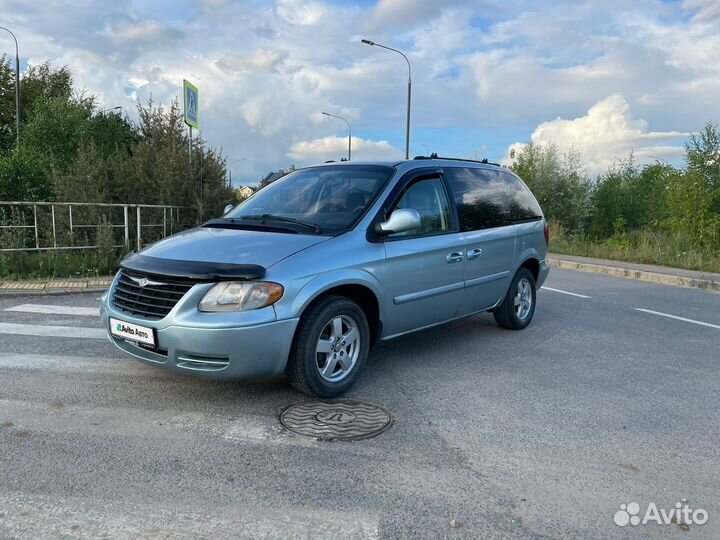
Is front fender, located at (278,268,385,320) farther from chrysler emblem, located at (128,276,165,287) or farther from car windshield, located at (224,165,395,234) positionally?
chrysler emblem, located at (128,276,165,287)

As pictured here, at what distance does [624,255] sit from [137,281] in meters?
15.3

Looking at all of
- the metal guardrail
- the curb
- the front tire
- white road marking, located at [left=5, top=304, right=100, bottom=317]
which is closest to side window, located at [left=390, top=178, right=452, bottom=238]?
the front tire

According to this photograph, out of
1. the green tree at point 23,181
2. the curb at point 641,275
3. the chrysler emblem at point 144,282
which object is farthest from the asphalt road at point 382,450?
the green tree at point 23,181

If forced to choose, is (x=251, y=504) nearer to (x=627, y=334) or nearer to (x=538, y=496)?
(x=538, y=496)

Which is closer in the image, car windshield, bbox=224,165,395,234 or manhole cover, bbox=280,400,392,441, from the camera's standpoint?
manhole cover, bbox=280,400,392,441

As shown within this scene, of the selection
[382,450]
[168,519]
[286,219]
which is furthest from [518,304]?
[168,519]

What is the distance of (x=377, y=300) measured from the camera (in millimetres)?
4699

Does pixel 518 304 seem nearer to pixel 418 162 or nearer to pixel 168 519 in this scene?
pixel 418 162

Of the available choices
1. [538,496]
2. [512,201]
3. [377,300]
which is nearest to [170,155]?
[512,201]

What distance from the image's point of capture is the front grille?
3.99m

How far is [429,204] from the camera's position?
543 centimetres

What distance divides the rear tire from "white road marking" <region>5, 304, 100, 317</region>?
489 centimetres

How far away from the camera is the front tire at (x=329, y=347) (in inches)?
163

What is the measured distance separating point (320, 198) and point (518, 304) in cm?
292
